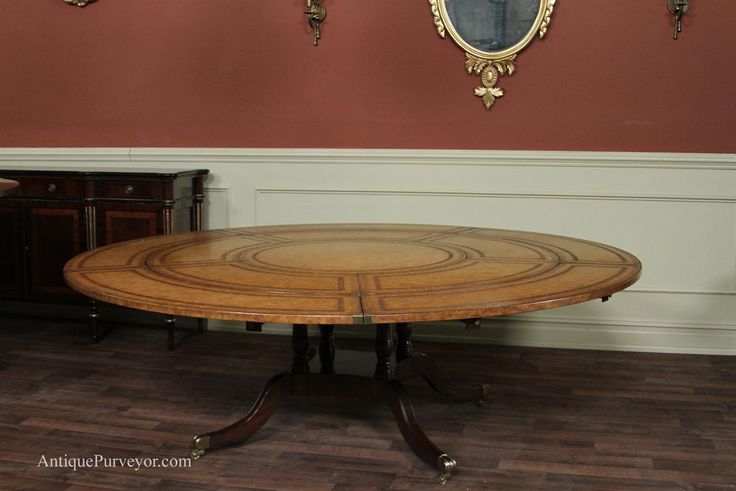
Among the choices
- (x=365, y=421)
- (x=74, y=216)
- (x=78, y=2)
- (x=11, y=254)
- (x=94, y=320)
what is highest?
(x=78, y=2)

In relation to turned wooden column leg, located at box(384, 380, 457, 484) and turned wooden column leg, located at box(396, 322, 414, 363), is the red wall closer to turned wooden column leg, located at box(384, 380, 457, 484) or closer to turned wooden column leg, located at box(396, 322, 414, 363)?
turned wooden column leg, located at box(396, 322, 414, 363)

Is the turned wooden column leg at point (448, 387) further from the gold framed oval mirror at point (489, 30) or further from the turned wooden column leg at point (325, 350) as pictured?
the gold framed oval mirror at point (489, 30)

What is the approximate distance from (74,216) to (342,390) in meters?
2.08

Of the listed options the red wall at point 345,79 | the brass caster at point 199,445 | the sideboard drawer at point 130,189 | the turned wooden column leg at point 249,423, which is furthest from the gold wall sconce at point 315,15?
the brass caster at point 199,445

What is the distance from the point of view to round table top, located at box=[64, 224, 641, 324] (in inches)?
82.8

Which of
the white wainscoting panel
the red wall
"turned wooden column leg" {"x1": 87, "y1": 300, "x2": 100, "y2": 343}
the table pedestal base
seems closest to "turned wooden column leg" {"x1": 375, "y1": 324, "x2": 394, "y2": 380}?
the table pedestal base

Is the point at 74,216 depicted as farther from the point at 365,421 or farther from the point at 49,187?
the point at 365,421

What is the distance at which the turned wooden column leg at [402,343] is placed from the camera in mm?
3166

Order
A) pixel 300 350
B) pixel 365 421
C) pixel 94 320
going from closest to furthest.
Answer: pixel 300 350 → pixel 365 421 → pixel 94 320

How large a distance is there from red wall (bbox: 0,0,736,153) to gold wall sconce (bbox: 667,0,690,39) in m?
0.03

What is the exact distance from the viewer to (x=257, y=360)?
399 centimetres

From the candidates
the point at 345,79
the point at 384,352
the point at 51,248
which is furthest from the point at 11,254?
the point at 384,352

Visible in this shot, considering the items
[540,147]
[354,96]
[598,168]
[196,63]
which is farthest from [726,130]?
[196,63]

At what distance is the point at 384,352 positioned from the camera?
2.90 metres
